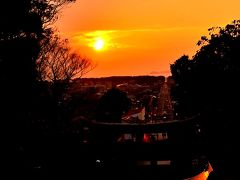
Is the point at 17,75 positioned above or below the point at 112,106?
above

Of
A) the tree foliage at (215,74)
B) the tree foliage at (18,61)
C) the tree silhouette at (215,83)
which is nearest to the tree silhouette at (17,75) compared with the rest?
the tree foliage at (18,61)

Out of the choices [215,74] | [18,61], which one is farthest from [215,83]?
[18,61]

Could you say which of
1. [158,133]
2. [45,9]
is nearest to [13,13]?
[45,9]

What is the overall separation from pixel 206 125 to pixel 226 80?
7165 millimetres

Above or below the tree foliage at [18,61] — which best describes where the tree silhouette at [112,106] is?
below

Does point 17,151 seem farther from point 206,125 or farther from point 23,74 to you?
point 206,125

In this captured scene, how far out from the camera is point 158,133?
18.6 metres

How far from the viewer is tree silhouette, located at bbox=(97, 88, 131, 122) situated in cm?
4272

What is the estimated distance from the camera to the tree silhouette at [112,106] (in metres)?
42.7

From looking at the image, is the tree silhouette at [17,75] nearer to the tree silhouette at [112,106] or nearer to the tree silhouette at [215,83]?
the tree silhouette at [215,83]

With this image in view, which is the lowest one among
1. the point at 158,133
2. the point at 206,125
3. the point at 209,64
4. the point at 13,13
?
the point at 206,125

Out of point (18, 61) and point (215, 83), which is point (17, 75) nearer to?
point (18, 61)

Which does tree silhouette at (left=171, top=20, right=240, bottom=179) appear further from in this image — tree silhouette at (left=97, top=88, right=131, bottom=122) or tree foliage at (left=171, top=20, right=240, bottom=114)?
tree silhouette at (left=97, top=88, right=131, bottom=122)

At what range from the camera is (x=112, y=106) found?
4647 cm
